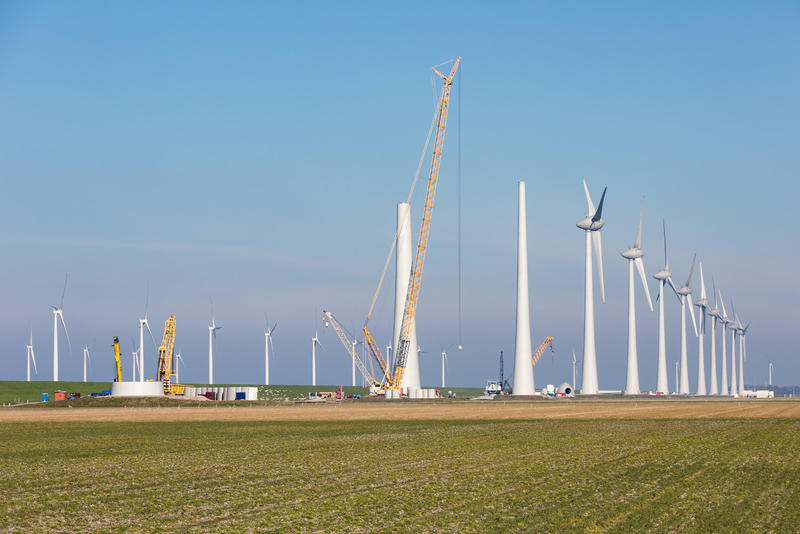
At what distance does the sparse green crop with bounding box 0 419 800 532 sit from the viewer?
26078mm

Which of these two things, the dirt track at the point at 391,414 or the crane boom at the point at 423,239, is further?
the crane boom at the point at 423,239

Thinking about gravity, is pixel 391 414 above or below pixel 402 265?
below

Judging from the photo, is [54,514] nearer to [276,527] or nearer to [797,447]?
Result: [276,527]

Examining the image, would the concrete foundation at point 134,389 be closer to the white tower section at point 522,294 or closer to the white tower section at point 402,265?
the white tower section at point 402,265

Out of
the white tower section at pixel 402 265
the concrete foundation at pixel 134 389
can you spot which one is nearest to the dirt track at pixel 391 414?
the concrete foundation at pixel 134 389

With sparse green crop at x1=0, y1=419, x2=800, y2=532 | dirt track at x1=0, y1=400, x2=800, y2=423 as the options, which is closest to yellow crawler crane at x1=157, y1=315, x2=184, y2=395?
dirt track at x1=0, y1=400, x2=800, y2=423

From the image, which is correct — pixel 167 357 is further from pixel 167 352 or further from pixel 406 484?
pixel 406 484

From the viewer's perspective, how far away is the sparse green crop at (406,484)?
2608cm

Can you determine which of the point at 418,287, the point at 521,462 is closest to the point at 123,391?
the point at 418,287

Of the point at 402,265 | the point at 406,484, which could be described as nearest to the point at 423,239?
the point at 402,265

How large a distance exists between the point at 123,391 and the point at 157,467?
137 meters

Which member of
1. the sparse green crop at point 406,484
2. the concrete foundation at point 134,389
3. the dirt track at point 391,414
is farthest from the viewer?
the concrete foundation at point 134,389

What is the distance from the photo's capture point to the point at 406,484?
1347 inches

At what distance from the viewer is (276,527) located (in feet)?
81.9
